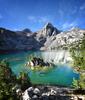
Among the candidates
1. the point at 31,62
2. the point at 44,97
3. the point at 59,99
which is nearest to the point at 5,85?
the point at 44,97

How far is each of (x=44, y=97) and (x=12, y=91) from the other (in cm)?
1317

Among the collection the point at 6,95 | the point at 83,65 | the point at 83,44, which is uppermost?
the point at 83,44

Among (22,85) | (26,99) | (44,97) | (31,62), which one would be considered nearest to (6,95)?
(26,99)

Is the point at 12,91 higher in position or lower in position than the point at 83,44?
lower

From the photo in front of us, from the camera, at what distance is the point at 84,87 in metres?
62.5

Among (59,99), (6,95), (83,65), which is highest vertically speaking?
(83,65)

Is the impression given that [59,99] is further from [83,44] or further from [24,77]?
[24,77]

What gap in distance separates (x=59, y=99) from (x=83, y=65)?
12.6 metres

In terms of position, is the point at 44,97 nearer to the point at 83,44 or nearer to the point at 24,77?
the point at 83,44

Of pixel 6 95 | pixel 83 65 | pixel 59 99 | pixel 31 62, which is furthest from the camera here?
pixel 31 62

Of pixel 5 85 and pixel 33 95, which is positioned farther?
pixel 33 95

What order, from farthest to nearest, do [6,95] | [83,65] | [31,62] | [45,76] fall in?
[31,62] → [45,76] → [83,65] → [6,95]

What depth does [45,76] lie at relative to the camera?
120m

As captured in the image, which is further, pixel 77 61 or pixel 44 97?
pixel 77 61
